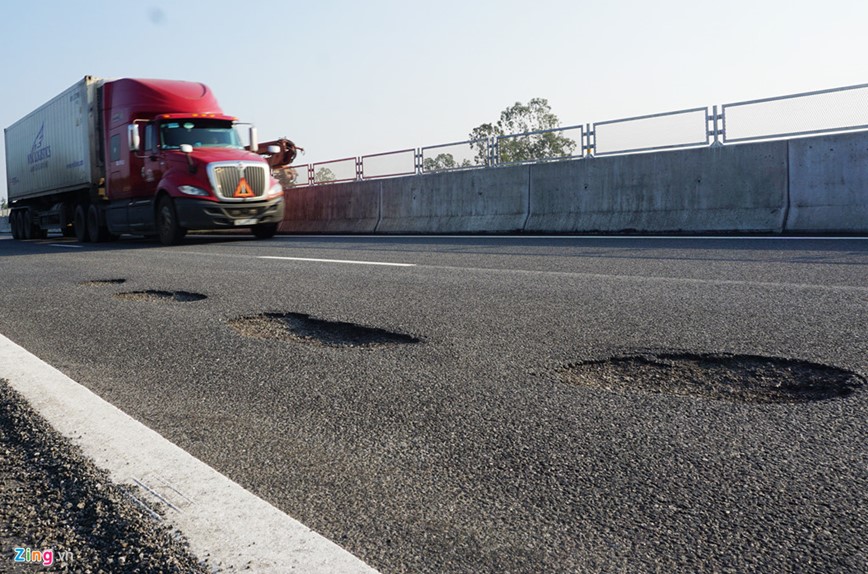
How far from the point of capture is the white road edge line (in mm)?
1843

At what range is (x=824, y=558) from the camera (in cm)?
182

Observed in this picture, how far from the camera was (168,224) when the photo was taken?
52.9 ft

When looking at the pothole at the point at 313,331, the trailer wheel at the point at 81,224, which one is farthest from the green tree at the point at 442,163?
the pothole at the point at 313,331

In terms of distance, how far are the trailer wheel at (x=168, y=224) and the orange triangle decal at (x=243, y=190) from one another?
50.7 inches

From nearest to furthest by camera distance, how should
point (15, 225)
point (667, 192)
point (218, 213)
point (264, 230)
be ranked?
point (667, 192) < point (218, 213) < point (264, 230) < point (15, 225)

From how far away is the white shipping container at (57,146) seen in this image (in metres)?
18.1

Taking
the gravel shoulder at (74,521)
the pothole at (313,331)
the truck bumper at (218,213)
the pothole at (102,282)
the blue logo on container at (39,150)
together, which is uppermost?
the blue logo on container at (39,150)

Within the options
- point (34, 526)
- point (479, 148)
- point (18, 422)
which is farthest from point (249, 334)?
point (479, 148)

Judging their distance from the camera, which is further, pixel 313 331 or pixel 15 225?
pixel 15 225

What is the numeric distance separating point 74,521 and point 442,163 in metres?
17.6

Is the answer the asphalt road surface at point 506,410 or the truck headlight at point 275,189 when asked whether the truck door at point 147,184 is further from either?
the asphalt road surface at point 506,410

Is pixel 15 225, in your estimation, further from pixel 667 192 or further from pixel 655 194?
pixel 667 192

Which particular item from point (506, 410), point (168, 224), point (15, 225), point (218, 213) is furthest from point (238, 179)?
point (506, 410)

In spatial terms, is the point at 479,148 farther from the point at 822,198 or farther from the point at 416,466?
the point at 416,466
